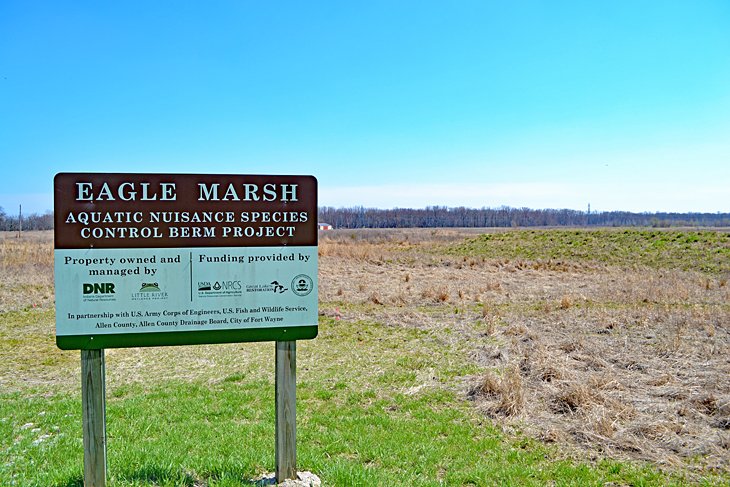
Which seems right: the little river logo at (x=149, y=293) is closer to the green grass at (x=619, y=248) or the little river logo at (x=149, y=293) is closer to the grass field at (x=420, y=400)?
the grass field at (x=420, y=400)

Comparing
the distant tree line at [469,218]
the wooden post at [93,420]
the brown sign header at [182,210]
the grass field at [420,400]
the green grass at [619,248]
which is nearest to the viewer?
the wooden post at [93,420]

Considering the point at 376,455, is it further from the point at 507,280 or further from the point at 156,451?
the point at 507,280

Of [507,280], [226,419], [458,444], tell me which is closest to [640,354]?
[458,444]

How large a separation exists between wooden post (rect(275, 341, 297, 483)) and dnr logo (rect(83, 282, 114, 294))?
1379 mm

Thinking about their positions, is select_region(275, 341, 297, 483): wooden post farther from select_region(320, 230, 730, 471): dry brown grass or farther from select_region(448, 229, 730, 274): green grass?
select_region(448, 229, 730, 274): green grass

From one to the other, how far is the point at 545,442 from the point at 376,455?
1885 millimetres

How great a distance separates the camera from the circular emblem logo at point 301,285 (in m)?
4.21

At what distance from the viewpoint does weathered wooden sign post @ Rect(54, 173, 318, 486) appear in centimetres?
379

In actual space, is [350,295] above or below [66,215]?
below

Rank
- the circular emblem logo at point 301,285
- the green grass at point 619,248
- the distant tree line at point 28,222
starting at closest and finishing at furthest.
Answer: the circular emblem logo at point 301,285 → the green grass at point 619,248 → the distant tree line at point 28,222

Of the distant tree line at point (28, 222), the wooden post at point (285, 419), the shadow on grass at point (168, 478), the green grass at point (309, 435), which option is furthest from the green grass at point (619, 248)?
the distant tree line at point (28, 222)

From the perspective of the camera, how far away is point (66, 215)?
379cm

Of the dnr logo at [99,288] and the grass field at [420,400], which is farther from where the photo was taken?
the grass field at [420,400]

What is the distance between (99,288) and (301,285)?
1551mm
